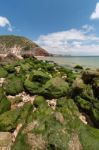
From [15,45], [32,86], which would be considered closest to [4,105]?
[32,86]

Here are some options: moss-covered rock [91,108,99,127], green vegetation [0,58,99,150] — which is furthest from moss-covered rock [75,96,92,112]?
moss-covered rock [91,108,99,127]

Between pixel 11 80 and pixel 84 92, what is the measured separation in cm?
427

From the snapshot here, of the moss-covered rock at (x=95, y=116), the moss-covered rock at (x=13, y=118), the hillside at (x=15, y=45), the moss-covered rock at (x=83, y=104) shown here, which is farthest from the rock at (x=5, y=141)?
the hillside at (x=15, y=45)

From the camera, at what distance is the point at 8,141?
5043mm

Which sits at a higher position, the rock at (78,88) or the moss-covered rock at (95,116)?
the rock at (78,88)

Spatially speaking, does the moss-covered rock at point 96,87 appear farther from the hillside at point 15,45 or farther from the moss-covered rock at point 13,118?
the hillside at point 15,45

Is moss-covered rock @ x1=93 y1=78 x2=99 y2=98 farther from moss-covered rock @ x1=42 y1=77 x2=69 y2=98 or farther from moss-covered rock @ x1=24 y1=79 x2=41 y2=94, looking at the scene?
moss-covered rock @ x1=24 y1=79 x2=41 y2=94

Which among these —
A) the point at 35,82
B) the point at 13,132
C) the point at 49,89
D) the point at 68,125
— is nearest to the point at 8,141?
the point at 13,132

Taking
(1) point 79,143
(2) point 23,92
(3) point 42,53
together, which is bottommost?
(3) point 42,53

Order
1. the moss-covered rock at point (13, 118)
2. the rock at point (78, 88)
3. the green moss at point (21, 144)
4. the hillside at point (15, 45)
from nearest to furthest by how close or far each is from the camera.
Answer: the green moss at point (21, 144), the moss-covered rock at point (13, 118), the rock at point (78, 88), the hillside at point (15, 45)

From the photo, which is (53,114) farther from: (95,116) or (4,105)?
(4,105)

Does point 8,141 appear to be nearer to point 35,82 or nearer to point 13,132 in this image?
point 13,132

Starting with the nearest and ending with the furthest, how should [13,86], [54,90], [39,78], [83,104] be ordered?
[83,104] → [54,90] → [13,86] → [39,78]

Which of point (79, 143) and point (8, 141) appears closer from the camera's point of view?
point (79, 143)
